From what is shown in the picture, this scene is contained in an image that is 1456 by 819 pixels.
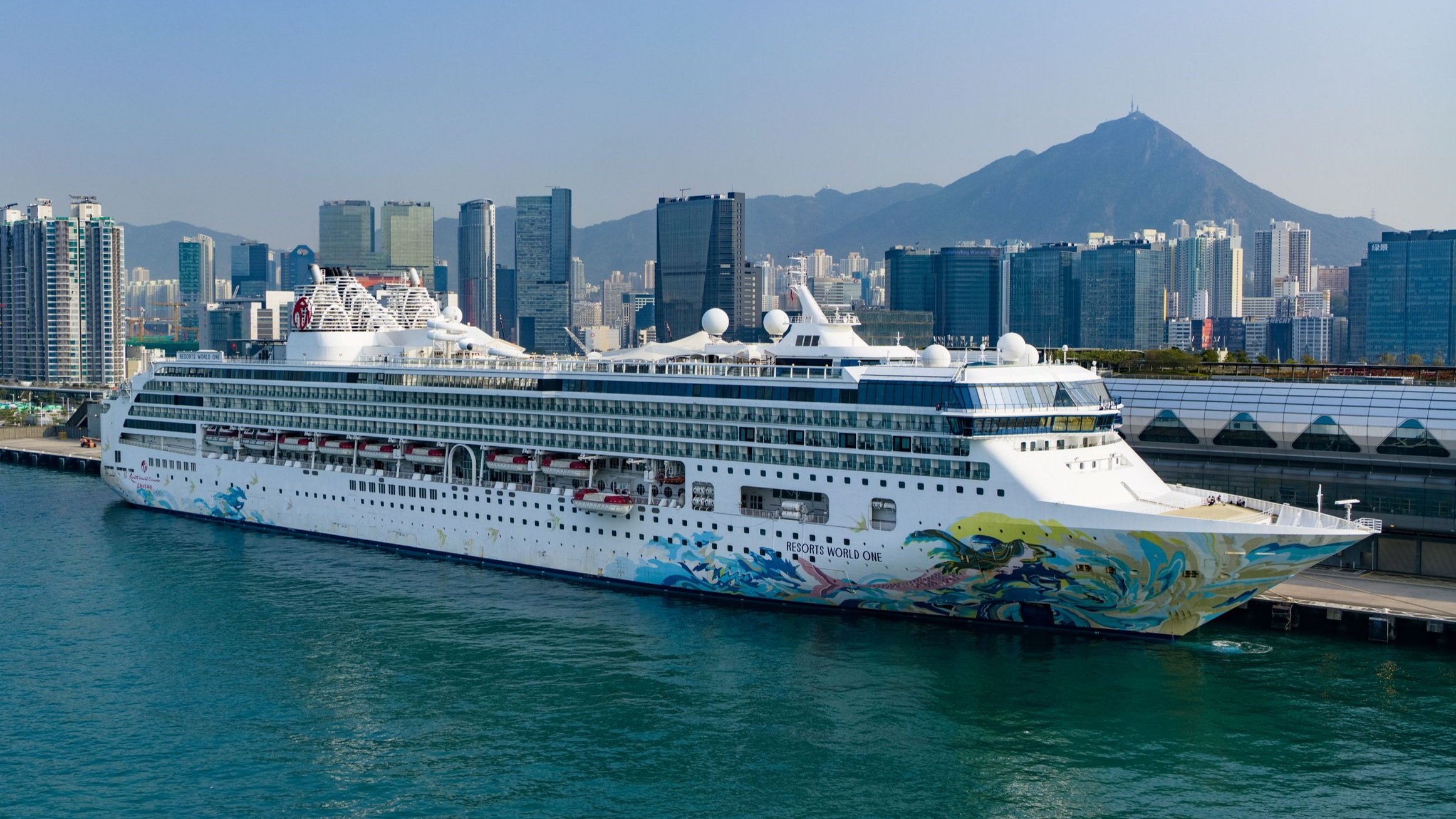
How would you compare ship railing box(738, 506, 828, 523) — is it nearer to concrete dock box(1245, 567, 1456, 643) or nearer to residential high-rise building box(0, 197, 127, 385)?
concrete dock box(1245, 567, 1456, 643)

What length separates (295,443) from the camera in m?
45.4

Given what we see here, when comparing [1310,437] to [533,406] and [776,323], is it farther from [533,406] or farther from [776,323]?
[533,406]

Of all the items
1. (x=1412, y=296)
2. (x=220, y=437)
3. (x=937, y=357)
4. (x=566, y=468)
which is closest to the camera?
(x=937, y=357)

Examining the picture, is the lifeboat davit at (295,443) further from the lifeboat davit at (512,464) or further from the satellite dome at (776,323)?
the satellite dome at (776,323)

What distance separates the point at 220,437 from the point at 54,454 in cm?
3120

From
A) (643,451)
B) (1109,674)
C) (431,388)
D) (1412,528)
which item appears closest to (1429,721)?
(1109,674)

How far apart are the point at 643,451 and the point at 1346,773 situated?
1961cm

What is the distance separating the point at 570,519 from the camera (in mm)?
37125

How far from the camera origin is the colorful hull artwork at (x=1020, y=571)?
28438mm

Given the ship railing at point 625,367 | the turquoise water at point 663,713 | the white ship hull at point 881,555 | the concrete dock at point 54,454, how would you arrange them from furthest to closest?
the concrete dock at point 54,454
the ship railing at point 625,367
the white ship hull at point 881,555
the turquoise water at point 663,713

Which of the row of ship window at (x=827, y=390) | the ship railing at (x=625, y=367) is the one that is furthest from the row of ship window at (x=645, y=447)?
the ship railing at (x=625, y=367)

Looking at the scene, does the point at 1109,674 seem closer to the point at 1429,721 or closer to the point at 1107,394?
the point at 1429,721

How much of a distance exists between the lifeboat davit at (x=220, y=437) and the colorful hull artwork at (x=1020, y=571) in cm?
2035

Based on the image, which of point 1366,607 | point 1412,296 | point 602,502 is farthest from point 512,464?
point 1412,296
